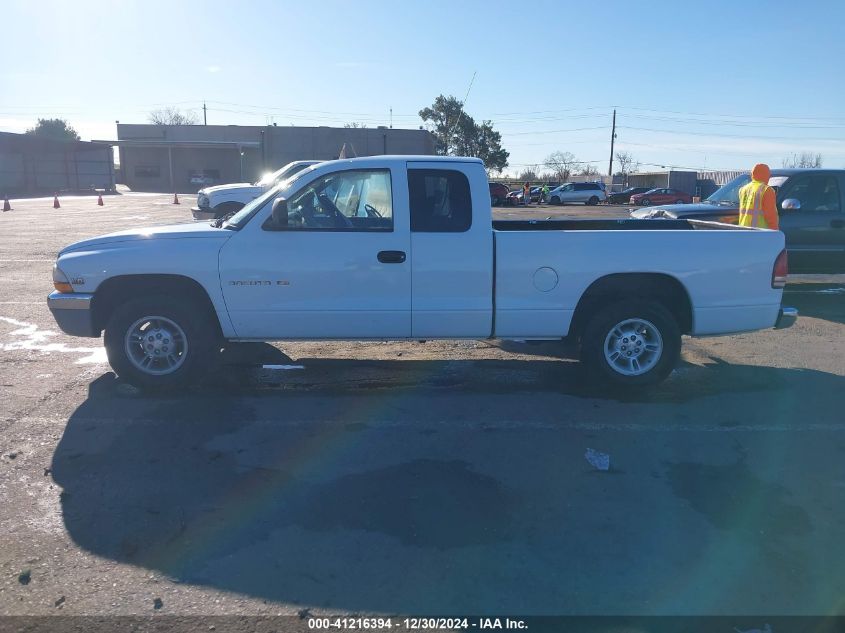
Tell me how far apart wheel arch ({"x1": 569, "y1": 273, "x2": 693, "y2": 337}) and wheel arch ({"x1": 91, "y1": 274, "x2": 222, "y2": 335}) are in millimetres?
3247

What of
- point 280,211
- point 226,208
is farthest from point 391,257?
point 226,208

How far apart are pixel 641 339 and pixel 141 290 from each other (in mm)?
4419

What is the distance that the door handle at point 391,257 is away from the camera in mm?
6199

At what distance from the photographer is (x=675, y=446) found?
5.34 m

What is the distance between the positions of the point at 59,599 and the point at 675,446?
404 centimetres

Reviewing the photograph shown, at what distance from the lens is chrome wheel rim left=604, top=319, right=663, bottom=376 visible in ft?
21.4

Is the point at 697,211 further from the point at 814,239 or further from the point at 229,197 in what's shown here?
the point at 229,197

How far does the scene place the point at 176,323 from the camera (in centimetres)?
632

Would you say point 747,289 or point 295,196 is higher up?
point 295,196

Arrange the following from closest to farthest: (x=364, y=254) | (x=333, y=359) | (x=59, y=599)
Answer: (x=59, y=599) → (x=364, y=254) → (x=333, y=359)

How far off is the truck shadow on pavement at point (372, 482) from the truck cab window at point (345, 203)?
151cm

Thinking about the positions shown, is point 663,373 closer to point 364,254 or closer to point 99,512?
point 364,254

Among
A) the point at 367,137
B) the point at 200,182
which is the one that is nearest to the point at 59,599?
the point at 367,137

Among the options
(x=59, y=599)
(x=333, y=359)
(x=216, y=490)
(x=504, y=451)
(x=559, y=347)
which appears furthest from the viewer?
(x=559, y=347)
